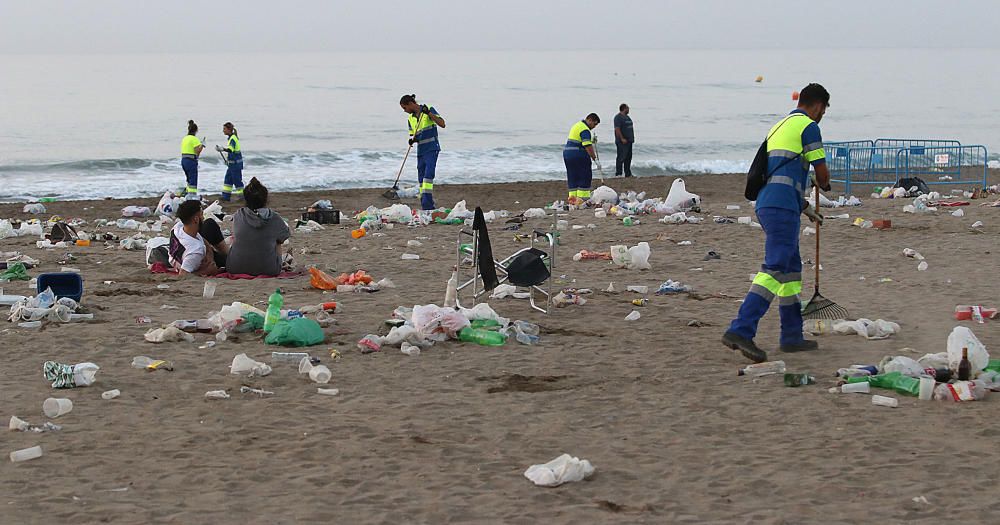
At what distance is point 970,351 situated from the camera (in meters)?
5.68

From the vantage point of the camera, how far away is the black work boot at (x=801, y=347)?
21.1 ft

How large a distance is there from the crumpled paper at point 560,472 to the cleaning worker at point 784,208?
209 cm

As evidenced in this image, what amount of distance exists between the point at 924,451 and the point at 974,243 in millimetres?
6896

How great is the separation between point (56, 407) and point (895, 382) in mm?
3953

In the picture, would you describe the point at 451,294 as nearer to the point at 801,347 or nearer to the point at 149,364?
the point at 149,364

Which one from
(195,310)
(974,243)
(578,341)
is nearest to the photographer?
(578,341)

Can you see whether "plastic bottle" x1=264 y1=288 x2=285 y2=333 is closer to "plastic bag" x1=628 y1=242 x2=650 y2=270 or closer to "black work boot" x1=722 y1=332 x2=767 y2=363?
"black work boot" x1=722 y1=332 x2=767 y2=363

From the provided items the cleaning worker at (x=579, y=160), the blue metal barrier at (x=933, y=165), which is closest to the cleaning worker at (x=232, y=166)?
the cleaning worker at (x=579, y=160)

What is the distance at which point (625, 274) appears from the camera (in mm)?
9633

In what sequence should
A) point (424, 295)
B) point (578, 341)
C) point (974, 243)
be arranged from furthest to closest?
point (974, 243)
point (424, 295)
point (578, 341)

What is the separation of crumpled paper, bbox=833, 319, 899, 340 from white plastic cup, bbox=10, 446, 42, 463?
4.58 metres

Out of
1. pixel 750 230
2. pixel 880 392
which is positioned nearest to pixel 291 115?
pixel 750 230

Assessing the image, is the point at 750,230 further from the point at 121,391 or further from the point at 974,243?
the point at 121,391

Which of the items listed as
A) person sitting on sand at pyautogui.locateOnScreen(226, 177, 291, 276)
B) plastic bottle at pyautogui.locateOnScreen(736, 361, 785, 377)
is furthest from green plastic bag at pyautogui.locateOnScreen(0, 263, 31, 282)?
plastic bottle at pyautogui.locateOnScreen(736, 361, 785, 377)
